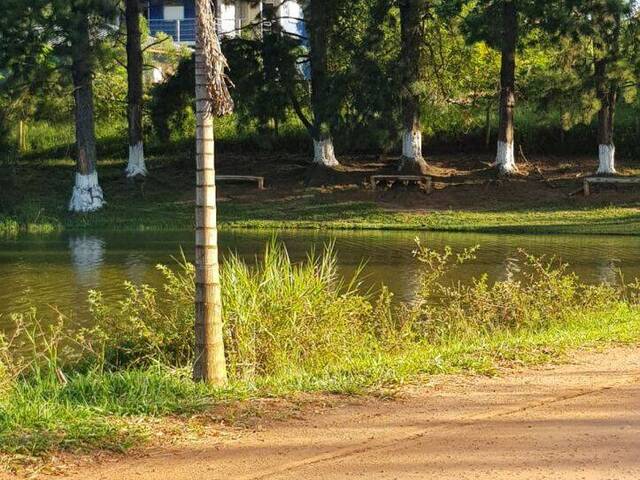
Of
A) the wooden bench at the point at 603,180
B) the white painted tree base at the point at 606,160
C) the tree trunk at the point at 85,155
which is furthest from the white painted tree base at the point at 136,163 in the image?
the white painted tree base at the point at 606,160

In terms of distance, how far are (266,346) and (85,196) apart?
84.3 ft

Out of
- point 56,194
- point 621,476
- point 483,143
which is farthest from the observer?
point 483,143

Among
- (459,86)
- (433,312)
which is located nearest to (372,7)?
(459,86)

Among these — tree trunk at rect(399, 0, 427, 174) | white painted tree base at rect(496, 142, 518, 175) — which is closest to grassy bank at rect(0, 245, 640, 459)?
tree trunk at rect(399, 0, 427, 174)

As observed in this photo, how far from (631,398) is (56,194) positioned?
105 ft

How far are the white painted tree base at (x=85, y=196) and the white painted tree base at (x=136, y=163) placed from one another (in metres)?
3.07

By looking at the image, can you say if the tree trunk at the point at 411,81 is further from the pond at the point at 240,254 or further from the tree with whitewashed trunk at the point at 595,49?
the pond at the point at 240,254

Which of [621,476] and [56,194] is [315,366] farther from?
[56,194]

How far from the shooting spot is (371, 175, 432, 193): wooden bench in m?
35.2

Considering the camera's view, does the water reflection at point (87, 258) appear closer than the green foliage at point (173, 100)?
Yes

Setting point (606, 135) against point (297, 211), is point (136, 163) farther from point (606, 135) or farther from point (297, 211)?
→ point (606, 135)

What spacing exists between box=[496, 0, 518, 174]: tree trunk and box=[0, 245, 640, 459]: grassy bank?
69.5 ft

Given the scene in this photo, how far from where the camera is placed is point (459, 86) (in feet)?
128

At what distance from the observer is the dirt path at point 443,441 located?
6145 millimetres
